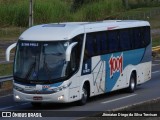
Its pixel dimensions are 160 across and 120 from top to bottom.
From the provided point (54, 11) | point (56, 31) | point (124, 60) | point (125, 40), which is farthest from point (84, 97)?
point (54, 11)

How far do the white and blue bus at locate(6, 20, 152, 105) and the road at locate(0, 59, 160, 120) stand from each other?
0.37m

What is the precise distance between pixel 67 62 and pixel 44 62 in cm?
74

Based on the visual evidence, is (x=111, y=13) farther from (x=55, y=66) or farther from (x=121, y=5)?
(x=55, y=66)

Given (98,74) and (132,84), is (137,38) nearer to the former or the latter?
(132,84)

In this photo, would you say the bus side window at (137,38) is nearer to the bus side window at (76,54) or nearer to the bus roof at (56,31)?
the bus roof at (56,31)

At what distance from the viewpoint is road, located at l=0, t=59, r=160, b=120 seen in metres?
19.3

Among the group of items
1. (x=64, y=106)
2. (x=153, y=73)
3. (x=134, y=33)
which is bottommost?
(x=153, y=73)

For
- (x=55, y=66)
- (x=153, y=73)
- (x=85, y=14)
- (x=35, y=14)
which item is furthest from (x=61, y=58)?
(x=85, y=14)

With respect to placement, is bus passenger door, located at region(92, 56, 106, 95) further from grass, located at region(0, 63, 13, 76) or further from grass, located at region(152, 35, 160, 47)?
grass, located at region(152, 35, 160, 47)

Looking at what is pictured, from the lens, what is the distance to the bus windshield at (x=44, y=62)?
1991 centimetres

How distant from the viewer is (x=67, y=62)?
19984 mm

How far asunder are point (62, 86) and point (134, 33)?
6.51 metres

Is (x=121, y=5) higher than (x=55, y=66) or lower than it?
lower

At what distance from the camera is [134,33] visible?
25.5m
